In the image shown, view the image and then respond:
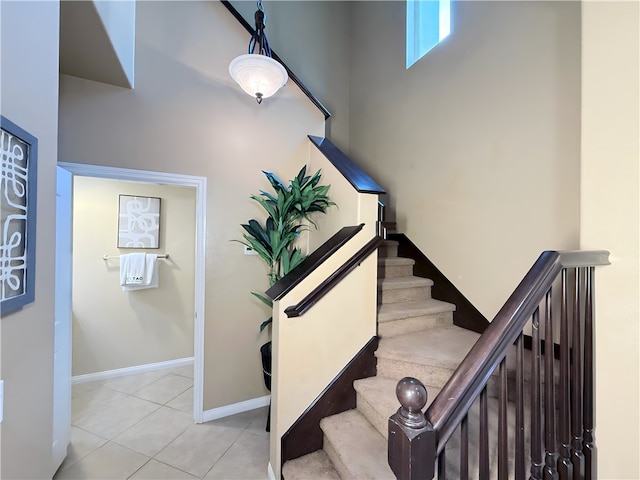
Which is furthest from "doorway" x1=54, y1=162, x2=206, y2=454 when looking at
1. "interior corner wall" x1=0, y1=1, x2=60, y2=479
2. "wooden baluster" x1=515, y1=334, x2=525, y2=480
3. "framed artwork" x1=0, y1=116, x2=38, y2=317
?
"wooden baluster" x1=515, y1=334, x2=525, y2=480

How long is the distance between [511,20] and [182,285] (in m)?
3.99

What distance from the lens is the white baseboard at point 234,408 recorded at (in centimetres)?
234

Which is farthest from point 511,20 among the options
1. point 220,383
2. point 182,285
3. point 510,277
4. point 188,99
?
point 182,285

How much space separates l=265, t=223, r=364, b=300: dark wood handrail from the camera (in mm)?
1559

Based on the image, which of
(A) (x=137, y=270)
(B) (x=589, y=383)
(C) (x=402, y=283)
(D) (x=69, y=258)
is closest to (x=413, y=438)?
(B) (x=589, y=383)

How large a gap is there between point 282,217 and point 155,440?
195 cm

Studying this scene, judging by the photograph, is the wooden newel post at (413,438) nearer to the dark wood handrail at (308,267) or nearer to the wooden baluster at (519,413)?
the wooden baluster at (519,413)

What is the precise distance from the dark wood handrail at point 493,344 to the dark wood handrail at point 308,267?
930mm

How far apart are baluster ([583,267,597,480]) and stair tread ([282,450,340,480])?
3.60 ft

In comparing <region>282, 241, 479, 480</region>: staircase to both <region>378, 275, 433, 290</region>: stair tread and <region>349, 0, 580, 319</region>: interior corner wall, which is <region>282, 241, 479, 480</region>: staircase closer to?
<region>378, 275, 433, 290</region>: stair tread

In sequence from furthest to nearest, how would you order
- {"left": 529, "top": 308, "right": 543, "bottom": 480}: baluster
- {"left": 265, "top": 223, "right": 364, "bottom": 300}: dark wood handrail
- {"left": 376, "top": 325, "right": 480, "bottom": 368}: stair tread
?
{"left": 376, "top": 325, "right": 480, "bottom": 368}: stair tread
{"left": 265, "top": 223, "right": 364, "bottom": 300}: dark wood handrail
{"left": 529, "top": 308, "right": 543, "bottom": 480}: baluster

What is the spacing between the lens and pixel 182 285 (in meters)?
3.51

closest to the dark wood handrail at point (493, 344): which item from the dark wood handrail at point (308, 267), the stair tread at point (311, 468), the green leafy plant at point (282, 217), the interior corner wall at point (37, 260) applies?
the dark wood handrail at point (308, 267)

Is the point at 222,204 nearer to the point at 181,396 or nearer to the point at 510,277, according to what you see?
the point at 181,396
